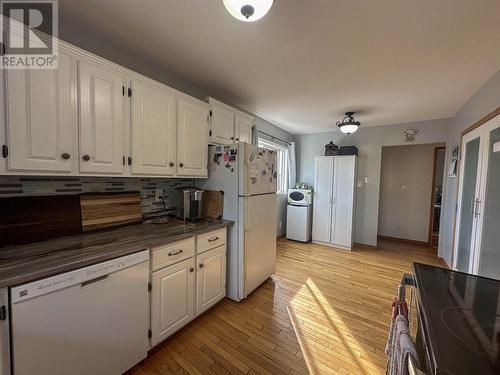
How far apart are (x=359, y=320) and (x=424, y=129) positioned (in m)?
3.45

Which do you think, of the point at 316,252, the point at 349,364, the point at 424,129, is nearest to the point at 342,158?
the point at 424,129

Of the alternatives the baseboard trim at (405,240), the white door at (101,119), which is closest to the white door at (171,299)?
the white door at (101,119)

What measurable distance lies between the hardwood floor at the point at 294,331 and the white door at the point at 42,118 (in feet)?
4.89

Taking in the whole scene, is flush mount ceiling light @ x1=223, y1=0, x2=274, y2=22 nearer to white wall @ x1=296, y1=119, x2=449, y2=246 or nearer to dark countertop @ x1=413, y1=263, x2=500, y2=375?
dark countertop @ x1=413, y1=263, x2=500, y2=375

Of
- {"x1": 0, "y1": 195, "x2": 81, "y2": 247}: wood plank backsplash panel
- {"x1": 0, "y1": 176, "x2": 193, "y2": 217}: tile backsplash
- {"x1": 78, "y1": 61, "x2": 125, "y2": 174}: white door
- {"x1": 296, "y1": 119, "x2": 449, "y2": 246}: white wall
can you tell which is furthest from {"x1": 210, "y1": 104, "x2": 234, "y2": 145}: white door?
{"x1": 296, "y1": 119, "x2": 449, "y2": 246}: white wall

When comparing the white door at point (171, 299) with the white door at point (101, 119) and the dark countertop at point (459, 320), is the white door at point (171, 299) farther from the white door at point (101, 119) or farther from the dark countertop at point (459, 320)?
the dark countertop at point (459, 320)

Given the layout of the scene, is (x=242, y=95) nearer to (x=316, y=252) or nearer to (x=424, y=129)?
(x=316, y=252)

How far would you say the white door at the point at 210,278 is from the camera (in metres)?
1.88

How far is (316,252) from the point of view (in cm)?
380

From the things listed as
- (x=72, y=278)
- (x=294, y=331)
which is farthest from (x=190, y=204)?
(x=294, y=331)

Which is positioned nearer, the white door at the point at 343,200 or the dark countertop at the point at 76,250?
the dark countertop at the point at 76,250

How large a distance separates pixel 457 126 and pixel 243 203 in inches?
137

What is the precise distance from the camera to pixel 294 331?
1838mm

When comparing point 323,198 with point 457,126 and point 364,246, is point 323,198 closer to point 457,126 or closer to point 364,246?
point 364,246
